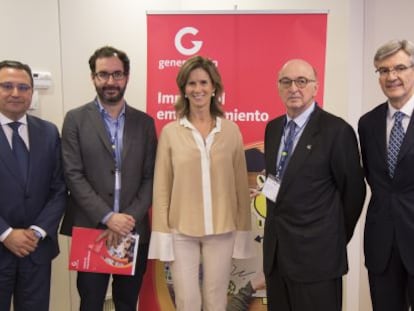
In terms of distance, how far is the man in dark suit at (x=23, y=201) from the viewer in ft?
7.25

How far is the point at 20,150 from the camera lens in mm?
2266

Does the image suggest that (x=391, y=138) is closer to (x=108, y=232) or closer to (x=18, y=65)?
(x=108, y=232)

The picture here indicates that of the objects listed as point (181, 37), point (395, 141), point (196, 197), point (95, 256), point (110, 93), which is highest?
point (181, 37)

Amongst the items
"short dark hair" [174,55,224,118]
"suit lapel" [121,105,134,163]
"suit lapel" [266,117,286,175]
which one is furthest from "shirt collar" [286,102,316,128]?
"suit lapel" [121,105,134,163]

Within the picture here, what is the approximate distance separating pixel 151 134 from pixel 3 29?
1286 mm

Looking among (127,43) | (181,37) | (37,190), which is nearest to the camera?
(37,190)

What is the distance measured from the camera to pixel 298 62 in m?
2.06

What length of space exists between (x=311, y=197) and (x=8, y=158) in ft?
4.92

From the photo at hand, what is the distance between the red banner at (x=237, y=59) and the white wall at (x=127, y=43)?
16.2 inches

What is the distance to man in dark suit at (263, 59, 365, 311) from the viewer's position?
77.7 inches

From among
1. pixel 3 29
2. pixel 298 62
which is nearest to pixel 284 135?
pixel 298 62

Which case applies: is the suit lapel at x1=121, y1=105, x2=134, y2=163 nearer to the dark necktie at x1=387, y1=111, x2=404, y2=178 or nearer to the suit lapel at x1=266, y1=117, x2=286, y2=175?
the suit lapel at x1=266, y1=117, x2=286, y2=175

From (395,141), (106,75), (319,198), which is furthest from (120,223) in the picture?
(395,141)

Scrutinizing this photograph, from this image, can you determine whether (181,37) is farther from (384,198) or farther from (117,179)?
(384,198)
